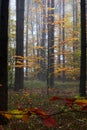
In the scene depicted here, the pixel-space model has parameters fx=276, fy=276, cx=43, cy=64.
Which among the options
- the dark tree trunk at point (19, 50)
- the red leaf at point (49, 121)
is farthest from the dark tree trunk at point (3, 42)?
the dark tree trunk at point (19, 50)

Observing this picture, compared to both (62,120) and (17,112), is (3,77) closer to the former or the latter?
(62,120)

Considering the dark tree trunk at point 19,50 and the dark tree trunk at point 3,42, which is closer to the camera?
the dark tree trunk at point 3,42

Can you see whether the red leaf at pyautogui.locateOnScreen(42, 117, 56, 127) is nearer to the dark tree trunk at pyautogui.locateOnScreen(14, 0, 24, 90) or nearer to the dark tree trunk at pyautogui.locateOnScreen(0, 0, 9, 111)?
the dark tree trunk at pyautogui.locateOnScreen(0, 0, 9, 111)

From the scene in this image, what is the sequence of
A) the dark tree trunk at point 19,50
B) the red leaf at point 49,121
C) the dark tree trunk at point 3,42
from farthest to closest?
1. the dark tree trunk at point 19,50
2. the dark tree trunk at point 3,42
3. the red leaf at point 49,121

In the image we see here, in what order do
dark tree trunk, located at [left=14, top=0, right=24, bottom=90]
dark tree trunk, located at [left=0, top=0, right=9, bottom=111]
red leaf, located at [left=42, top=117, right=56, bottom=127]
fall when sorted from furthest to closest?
dark tree trunk, located at [left=14, top=0, right=24, bottom=90]
dark tree trunk, located at [left=0, top=0, right=9, bottom=111]
red leaf, located at [left=42, top=117, right=56, bottom=127]

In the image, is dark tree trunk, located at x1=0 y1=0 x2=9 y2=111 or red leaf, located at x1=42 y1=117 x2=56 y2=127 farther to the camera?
dark tree trunk, located at x1=0 y1=0 x2=9 y2=111

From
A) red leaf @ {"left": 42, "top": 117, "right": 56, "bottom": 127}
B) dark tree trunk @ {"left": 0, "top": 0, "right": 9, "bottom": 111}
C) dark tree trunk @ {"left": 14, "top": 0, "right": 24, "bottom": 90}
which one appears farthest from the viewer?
dark tree trunk @ {"left": 14, "top": 0, "right": 24, "bottom": 90}

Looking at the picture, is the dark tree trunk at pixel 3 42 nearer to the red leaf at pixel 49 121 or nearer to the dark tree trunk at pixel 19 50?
the red leaf at pixel 49 121

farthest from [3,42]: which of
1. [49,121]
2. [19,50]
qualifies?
[19,50]

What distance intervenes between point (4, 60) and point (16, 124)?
201 cm

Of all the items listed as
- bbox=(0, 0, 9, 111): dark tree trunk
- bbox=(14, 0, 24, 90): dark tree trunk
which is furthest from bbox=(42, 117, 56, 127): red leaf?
bbox=(14, 0, 24, 90): dark tree trunk

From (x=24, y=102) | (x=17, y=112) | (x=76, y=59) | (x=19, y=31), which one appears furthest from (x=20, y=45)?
(x=17, y=112)

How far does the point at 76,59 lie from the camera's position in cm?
2903

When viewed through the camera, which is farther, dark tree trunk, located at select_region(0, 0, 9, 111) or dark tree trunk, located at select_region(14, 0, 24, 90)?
dark tree trunk, located at select_region(14, 0, 24, 90)
